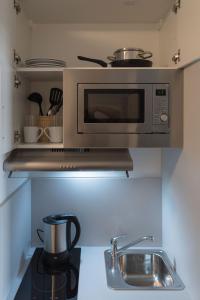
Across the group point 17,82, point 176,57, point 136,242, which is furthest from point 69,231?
point 176,57

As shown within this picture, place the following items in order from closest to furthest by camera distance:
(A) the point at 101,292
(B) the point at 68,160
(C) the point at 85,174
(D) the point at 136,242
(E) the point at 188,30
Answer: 1. (E) the point at 188,30
2. (A) the point at 101,292
3. (B) the point at 68,160
4. (D) the point at 136,242
5. (C) the point at 85,174

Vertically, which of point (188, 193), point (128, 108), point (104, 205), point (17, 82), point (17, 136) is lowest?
point (104, 205)

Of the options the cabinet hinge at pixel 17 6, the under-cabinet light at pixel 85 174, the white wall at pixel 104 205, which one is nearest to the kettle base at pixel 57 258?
the white wall at pixel 104 205

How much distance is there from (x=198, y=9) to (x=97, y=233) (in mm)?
1346

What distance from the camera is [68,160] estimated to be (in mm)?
1539

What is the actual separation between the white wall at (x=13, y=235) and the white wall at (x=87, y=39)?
32.4 inches

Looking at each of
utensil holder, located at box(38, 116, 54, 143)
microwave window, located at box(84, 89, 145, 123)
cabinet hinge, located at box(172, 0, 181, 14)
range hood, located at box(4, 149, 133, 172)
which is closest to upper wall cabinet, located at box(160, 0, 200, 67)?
cabinet hinge, located at box(172, 0, 181, 14)

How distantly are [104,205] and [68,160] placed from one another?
0.50 m

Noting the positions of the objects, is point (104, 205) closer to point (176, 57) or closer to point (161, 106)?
point (161, 106)

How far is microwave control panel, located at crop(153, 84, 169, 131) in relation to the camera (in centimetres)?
144

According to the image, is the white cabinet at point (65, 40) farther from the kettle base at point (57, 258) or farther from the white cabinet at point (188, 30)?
the kettle base at point (57, 258)

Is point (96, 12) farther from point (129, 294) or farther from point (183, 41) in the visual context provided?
point (129, 294)

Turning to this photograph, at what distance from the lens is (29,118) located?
1.63 m

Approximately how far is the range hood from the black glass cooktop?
0.56 metres
